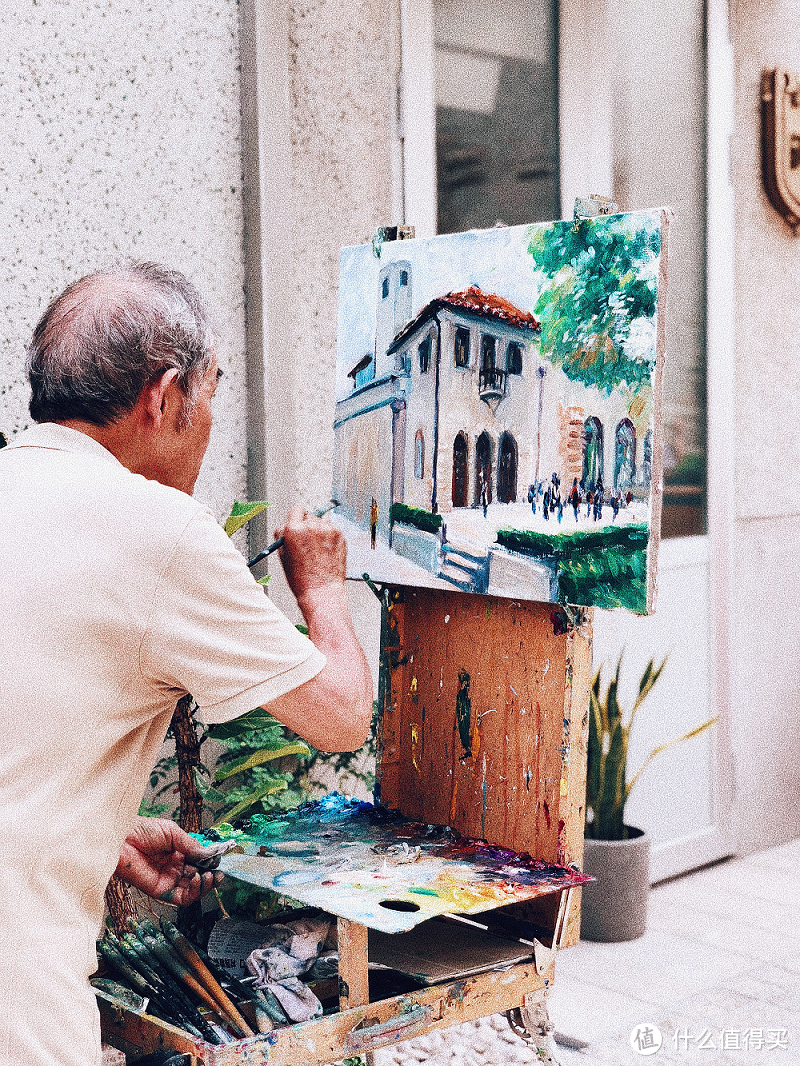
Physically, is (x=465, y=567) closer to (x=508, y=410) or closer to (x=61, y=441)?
→ (x=508, y=410)

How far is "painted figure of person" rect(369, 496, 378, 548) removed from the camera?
217 cm

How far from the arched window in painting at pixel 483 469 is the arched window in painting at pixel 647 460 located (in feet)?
1.00

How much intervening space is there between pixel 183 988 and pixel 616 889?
6.88 ft

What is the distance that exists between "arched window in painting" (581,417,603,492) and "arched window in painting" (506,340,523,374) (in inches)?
6.5

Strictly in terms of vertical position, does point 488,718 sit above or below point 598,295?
below

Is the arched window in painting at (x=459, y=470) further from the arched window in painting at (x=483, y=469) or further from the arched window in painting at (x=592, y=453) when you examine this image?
the arched window in painting at (x=592, y=453)

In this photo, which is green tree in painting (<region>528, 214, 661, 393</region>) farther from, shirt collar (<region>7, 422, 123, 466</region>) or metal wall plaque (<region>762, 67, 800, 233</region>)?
metal wall plaque (<region>762, 67, 800, 233</region>)

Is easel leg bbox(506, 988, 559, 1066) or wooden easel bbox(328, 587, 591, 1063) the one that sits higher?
wooden easel bbox(328, 587, 591, 1063)

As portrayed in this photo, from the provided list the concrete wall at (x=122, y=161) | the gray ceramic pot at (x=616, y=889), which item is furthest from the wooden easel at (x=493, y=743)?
the gray ceramic pot at (x=616, y=889)

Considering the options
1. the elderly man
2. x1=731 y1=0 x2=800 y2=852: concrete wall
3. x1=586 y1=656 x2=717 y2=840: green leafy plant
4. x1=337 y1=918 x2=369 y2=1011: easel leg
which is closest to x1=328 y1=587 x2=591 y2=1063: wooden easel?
x1=337 y1=918 x2=369 y2=1011: easel leg

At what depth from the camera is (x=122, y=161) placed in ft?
8.69

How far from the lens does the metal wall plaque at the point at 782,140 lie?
4.38 m

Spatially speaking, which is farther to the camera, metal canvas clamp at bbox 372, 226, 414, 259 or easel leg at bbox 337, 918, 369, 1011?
metal canvas clamp at bbox 372, 226, 414, 259

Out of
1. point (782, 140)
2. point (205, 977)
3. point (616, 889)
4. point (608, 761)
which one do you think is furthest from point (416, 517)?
point (782, 140)
